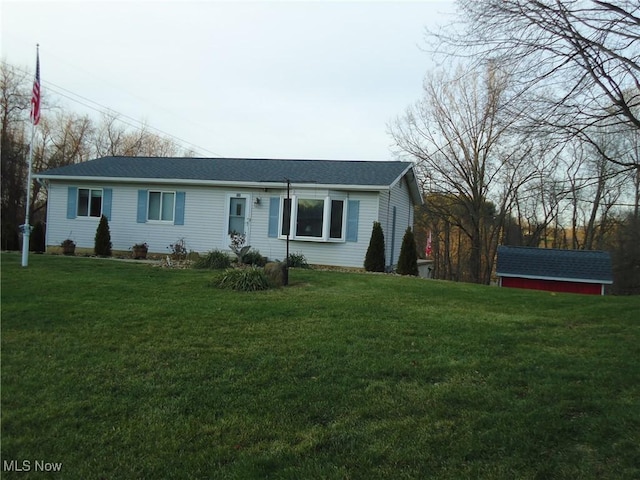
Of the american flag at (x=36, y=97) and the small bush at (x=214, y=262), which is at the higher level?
the american flag at (x=36, y=97)

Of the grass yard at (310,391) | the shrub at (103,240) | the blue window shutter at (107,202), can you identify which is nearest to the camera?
the grass yard at (310,391)

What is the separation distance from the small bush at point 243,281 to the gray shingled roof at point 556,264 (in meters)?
15.0

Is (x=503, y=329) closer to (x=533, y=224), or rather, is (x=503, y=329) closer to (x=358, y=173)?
(x=358, y=173)

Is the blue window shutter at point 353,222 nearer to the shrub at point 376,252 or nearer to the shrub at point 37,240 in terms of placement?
the shrub at point 376,252

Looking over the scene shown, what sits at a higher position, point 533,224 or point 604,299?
point 533,224

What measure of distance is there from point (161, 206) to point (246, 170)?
10.5 ft

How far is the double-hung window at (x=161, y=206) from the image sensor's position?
16.3 m

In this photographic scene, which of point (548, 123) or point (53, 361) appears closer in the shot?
point (53, 361)

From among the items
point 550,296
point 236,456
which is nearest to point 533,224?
point 550,296

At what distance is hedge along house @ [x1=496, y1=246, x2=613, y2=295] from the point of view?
19297 millimetres

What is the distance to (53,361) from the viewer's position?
14.6 feet

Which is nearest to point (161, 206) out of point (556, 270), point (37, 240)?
point (37, 240)

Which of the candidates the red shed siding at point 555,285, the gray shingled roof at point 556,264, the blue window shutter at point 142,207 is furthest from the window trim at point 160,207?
the red shed siding at point 555,285

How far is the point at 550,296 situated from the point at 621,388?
5922 millimetres
